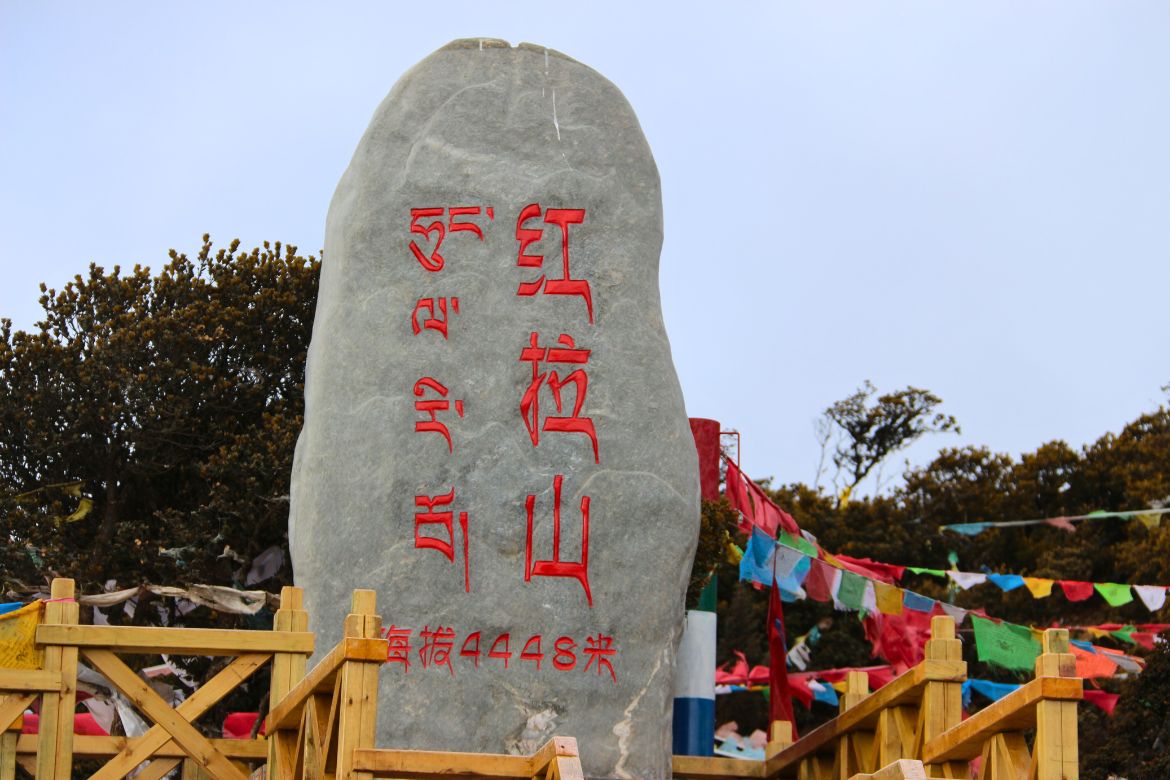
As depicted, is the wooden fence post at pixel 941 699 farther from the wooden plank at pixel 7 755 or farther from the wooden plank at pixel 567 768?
the wooden plank at pixel 7 755

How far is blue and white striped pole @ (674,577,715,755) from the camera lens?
47.0ft

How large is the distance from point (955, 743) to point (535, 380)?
9.77ft

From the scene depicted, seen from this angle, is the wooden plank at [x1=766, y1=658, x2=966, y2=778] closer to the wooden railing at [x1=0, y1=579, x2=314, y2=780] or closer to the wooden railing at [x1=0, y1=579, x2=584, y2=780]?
the wooden railing at [x1=0, y1=579, x2=584, y2=780]

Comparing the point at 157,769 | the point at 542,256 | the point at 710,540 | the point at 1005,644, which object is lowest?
the point at 157,769

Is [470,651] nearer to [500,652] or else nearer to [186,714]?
[500,652]

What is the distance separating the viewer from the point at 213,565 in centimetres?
1493

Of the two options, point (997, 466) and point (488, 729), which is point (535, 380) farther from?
point (997, 466)

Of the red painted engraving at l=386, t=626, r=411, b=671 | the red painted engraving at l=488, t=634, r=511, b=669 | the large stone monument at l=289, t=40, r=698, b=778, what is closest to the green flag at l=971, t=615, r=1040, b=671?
the large stone monument at l=289, t=40, r=698, b=778

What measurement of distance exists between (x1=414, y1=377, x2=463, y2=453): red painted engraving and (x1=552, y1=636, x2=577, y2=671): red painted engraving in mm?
1172

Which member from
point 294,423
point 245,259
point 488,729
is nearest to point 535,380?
point 488,729

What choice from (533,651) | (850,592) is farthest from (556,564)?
(850,592)

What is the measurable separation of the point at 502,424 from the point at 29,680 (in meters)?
2.74

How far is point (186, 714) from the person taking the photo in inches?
382

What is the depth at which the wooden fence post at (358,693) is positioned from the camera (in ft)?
25.5
